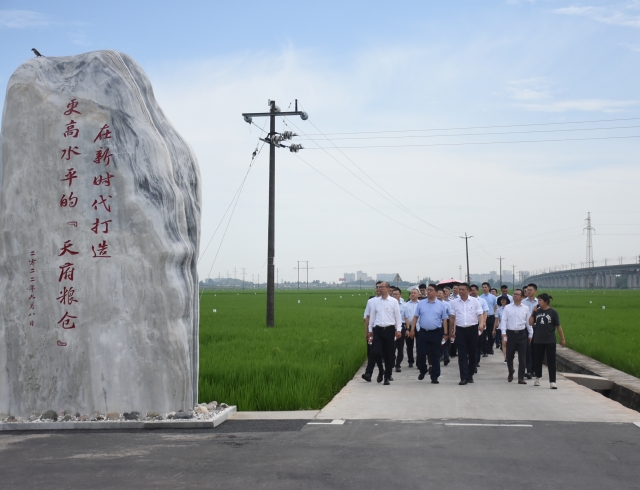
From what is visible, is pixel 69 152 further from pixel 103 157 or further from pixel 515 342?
pixel 515 342

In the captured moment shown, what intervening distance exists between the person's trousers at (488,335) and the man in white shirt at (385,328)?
19.3 feet

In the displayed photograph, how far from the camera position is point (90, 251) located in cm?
834

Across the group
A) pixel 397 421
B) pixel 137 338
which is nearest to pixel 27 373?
pixel 137 338

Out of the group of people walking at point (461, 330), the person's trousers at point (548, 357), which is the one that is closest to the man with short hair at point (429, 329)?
the group of people walking at point (461, 330)

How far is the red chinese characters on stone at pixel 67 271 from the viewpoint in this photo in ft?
27.4

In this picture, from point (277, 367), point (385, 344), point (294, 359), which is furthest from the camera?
point (294, 359)

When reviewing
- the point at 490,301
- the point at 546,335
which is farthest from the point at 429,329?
the point at 490,301

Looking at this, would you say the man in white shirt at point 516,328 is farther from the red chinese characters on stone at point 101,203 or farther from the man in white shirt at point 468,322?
the red chinese characters on stone at point 101,203

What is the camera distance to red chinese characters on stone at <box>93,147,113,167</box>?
8391mm

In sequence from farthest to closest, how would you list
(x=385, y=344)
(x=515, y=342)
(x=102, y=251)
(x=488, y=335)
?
(x=488, y=335) < (x=515, y=342) < (x=385, y=344) < (x=102, y=251)

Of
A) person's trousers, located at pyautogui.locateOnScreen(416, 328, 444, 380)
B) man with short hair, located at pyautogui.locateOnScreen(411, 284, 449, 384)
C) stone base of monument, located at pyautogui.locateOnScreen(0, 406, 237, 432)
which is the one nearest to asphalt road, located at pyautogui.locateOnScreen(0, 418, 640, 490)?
stone base of monument, located at pyautogui.locateOnScreen(0, 406, 237, 432)

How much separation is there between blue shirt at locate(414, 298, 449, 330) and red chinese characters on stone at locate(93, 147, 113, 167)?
5.91 metres

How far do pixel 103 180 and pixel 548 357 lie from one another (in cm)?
687

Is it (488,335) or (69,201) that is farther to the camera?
(488,335)
